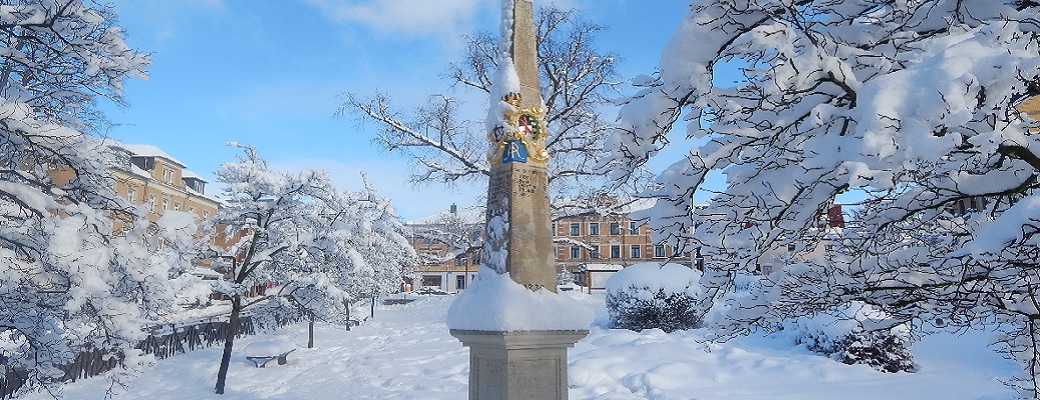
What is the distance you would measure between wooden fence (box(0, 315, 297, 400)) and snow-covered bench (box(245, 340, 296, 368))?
29.7 inches

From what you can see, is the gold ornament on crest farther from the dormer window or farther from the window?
the window

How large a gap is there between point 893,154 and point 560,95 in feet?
46.7

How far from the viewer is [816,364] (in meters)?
11.0

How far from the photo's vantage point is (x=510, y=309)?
5.24m

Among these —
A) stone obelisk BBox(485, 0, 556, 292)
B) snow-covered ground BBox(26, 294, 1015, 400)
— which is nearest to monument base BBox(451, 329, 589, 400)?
stone obelisk BBox(485, 0, 556, 292)

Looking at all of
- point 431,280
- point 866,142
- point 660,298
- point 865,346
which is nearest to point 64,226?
point 866,142

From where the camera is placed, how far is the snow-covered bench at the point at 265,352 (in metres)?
17.1

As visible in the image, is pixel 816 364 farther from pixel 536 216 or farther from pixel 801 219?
pixel 801 219

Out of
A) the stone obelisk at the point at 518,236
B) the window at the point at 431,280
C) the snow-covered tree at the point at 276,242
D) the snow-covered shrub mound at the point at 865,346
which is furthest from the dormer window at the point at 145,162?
the snow-covered shrub mound at the point at 865,346

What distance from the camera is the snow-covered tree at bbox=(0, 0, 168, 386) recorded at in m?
6.12

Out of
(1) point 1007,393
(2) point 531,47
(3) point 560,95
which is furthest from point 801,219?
(3) point 560,95

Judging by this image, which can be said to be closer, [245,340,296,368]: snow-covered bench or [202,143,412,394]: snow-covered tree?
[202,143,412,394]: snow-covered tree

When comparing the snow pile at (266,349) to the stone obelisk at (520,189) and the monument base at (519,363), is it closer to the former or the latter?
the monument base at (519,363)

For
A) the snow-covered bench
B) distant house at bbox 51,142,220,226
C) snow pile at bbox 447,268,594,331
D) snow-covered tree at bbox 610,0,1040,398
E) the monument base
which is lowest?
the snow-covered bench
